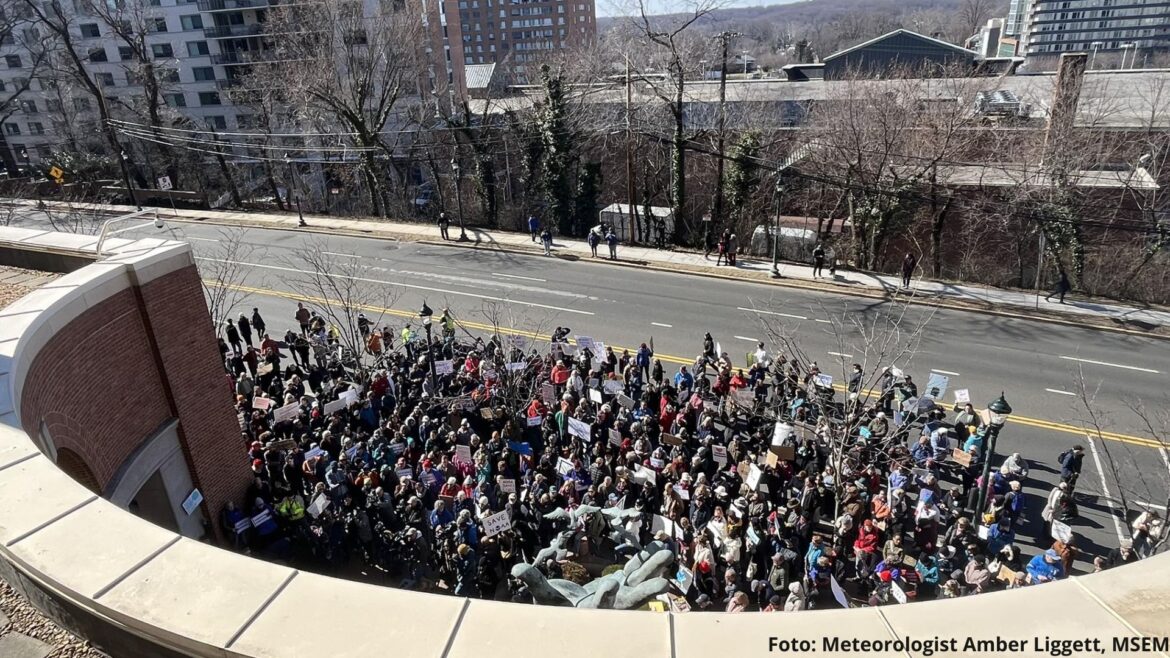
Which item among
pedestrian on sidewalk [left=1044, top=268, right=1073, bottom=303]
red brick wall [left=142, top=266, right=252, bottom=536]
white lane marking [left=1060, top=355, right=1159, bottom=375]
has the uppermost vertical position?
red brick wall [left=142, top=266, right=252, bottom=536]

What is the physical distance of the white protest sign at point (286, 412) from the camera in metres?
14.7

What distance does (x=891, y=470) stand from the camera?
13.1m

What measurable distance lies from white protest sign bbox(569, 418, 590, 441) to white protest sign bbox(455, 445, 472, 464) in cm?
212

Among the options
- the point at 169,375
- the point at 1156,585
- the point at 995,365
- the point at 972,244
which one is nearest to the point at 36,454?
the point at 169,375

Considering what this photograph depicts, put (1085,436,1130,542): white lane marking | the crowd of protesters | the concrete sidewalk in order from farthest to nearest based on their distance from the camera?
the concrete sidewalk
(1085,436,1130,542): white lane marking
the crowd of protesters

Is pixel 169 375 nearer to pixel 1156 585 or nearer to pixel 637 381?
pixel 637 381

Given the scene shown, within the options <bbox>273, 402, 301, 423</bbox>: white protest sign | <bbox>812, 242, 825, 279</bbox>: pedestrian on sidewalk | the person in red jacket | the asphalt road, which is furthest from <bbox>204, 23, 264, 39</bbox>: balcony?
the person in red jacket

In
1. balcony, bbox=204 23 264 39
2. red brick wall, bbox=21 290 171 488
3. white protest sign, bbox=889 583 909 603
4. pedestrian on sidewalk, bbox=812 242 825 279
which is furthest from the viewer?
balcony, bbox=204 23 264 39

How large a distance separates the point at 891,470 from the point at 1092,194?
978 inches

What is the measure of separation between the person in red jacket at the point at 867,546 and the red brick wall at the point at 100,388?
1092 centimetres

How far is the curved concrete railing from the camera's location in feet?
13.0

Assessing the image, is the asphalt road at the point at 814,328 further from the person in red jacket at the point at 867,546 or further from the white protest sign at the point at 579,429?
the white protest sign at the point at 579,429

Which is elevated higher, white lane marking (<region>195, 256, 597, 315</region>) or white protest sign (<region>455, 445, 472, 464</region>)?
white protest sign (<region>455, 445, 472, 464</region>)

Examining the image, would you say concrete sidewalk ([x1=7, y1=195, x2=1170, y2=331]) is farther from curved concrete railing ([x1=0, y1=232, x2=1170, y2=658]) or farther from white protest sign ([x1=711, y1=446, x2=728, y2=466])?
curved concrete railing ([x1=0, y1=232, x2=1170, y2=658])
